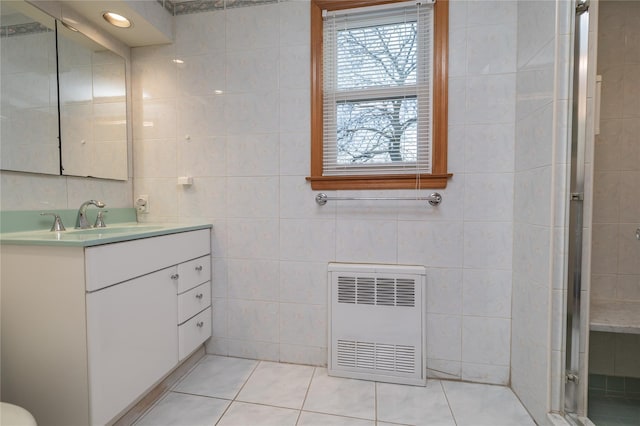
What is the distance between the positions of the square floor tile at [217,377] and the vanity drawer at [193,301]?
0.36 meters

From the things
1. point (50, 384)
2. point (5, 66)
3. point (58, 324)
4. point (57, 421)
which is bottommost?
point (57, 421)

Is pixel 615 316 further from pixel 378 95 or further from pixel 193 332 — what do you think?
pixel 193 332

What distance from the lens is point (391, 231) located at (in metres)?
1.68

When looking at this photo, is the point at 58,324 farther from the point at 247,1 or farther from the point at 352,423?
the point at 247,1

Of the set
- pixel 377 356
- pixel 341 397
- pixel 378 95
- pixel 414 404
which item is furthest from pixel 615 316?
pixel 378 95

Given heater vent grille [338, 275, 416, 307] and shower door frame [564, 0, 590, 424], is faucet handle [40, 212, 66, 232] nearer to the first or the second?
heater vent grille [338, 275, 416, 307]

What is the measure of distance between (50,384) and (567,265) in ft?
7.02

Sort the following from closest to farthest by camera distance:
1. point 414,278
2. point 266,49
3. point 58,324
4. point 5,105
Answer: point 58,324
point 5,105
point 414,278
point 266,49

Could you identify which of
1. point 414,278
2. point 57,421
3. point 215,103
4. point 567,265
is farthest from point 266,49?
point 57,421

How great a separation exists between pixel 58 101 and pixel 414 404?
2.44 metres

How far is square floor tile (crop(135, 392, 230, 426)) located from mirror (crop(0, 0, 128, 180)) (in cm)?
133

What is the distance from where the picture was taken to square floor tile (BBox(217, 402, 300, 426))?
1301 mm

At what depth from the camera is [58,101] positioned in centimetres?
151

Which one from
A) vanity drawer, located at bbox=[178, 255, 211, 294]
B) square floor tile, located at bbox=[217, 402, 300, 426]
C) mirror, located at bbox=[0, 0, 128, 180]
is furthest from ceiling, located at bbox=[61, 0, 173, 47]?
square floor tile, located at bbox=[217, 402, 300, 426]
